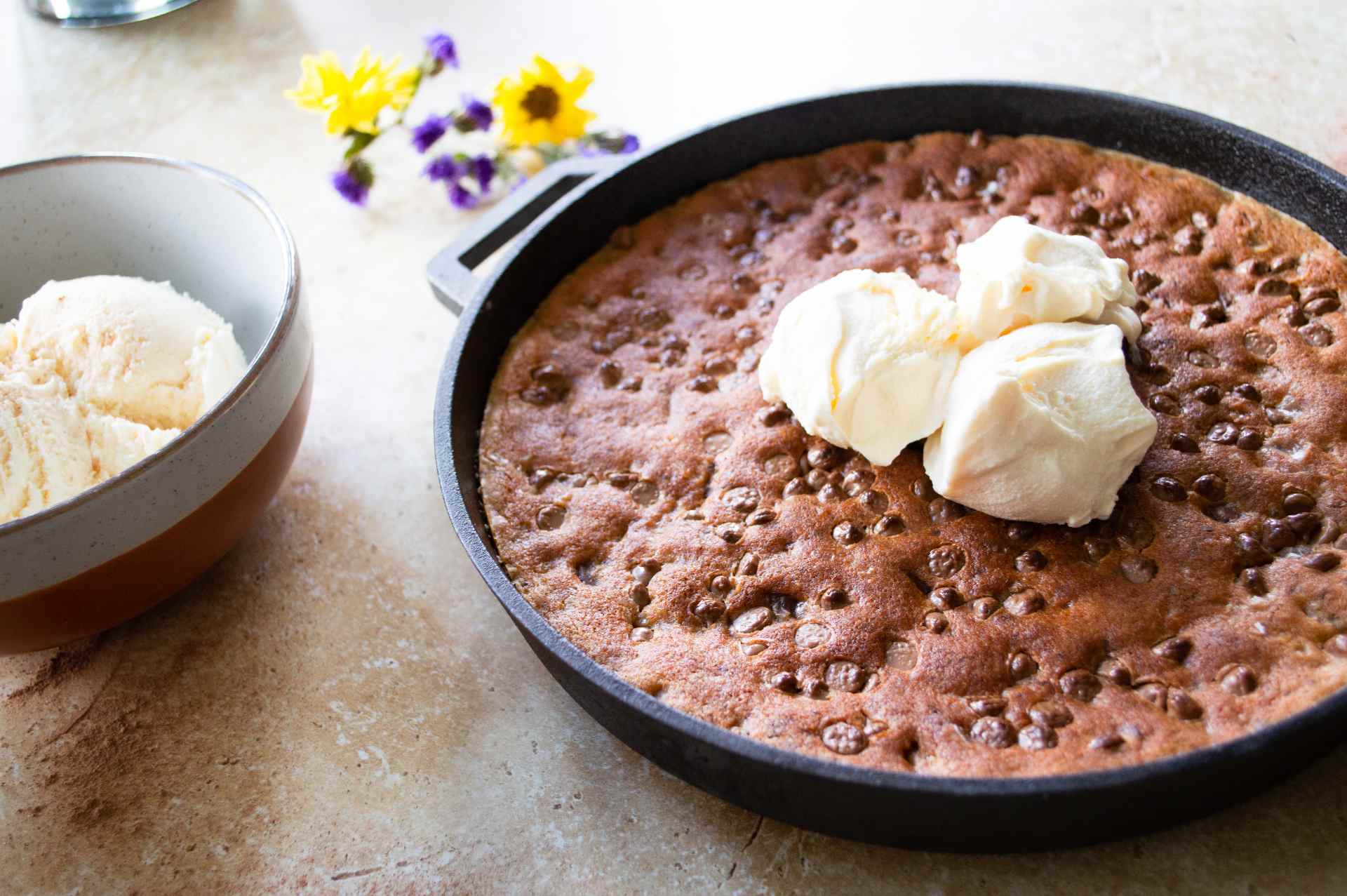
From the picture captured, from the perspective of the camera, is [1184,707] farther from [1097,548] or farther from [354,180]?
[354,180]

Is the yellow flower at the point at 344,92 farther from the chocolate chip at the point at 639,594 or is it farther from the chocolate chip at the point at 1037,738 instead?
the chocolate chip at the point at 1037,738

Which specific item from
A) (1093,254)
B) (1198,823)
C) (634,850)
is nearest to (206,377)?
(634,850)

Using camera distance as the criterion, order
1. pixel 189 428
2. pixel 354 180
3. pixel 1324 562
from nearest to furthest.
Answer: pixel 1324 562
pixel 189 428
pixel 354 180

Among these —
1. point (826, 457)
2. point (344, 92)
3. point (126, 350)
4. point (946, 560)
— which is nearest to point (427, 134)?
point (344, 92)

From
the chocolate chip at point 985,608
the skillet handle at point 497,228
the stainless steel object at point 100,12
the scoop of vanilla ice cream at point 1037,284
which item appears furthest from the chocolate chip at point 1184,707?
the stainless steel object at point 100,12

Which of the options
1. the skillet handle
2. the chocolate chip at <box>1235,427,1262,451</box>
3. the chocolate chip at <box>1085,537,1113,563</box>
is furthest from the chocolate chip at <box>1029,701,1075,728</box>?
the skillet handle
